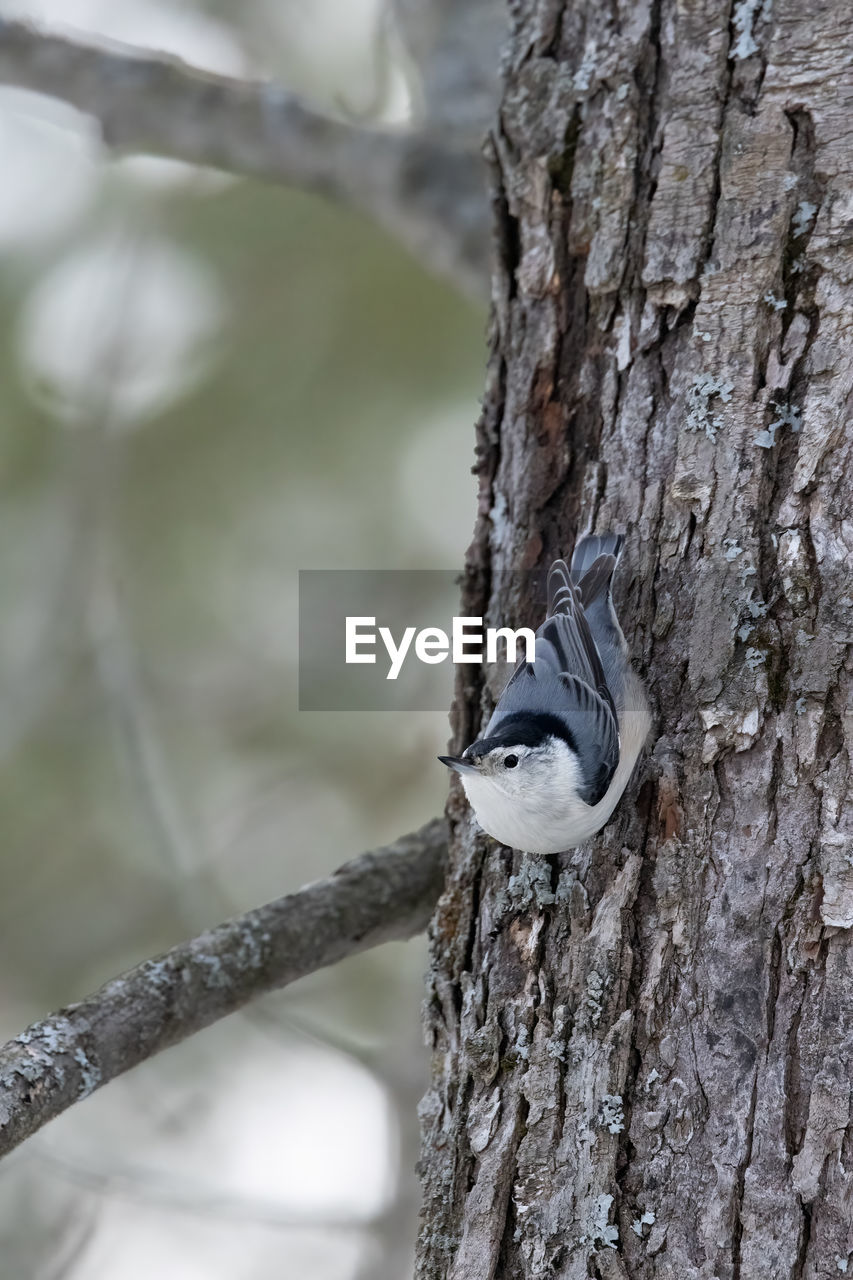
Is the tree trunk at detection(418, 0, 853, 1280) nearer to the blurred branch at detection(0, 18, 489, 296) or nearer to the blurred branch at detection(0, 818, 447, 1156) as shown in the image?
the blurred branch at detection(0, 818, 447, 1156)

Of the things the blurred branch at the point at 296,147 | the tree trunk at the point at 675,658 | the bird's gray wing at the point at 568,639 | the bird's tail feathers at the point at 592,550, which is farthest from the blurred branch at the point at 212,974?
the blurred branch at the point at 296,147

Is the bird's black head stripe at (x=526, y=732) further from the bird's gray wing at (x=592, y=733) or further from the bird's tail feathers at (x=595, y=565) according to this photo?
the bird's tail feathers at (x=595, y=565)

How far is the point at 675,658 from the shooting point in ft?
5.32

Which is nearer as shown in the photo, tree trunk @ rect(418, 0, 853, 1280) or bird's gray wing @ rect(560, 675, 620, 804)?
tree trunk @ rect(418, 0, 853, 1280)

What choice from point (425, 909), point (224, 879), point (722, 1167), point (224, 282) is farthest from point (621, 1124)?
point (224, 282)

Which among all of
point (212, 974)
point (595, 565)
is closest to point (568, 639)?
point (595, 565)

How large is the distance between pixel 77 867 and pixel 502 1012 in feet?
9.11

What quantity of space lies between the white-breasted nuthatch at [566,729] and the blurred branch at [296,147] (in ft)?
4.49

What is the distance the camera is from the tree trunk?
1.36 metres

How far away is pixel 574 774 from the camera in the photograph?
5.58 feet

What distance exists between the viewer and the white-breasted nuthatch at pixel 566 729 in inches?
63.0

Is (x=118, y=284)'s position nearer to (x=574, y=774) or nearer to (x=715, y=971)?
(x=574, y=774)

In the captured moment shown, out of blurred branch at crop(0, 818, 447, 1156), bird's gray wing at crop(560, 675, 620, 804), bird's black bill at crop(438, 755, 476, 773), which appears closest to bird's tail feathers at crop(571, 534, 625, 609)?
bird's gray wing at crop(560, 675, 620, 804)

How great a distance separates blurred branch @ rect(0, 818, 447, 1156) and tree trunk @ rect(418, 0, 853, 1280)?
0.17m
